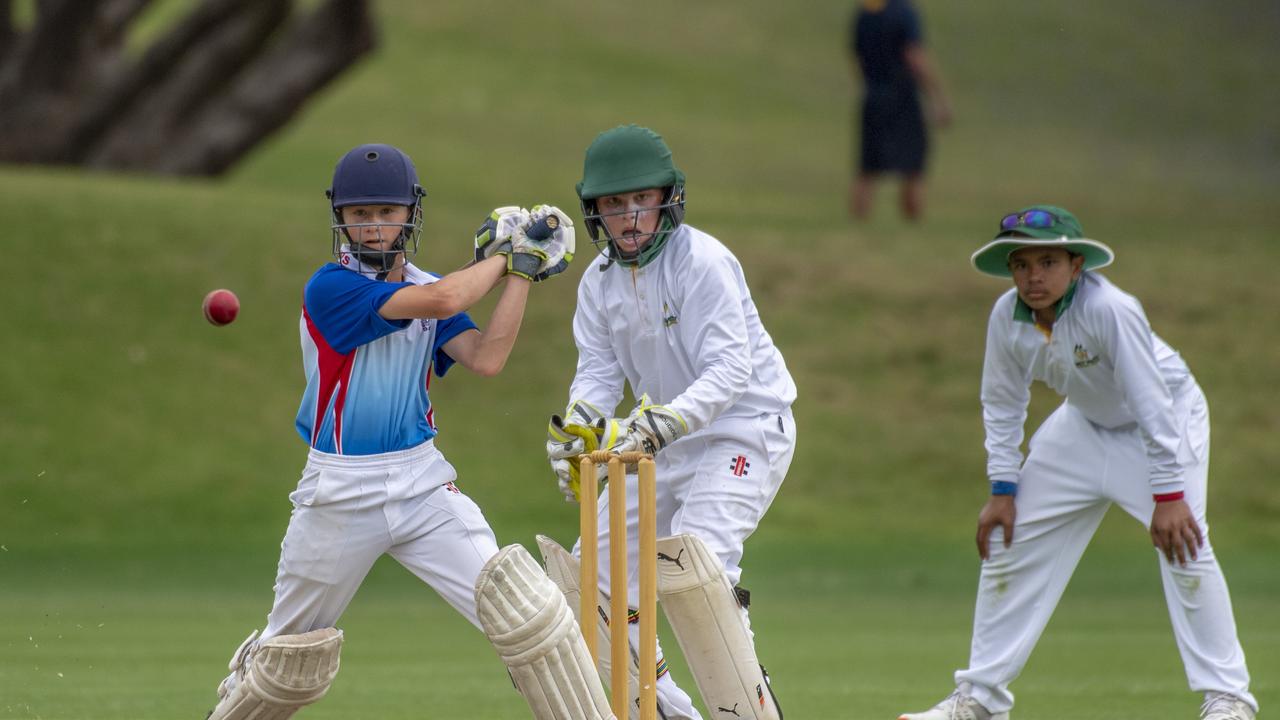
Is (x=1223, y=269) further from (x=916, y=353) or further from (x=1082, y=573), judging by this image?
(x=1082, y=573)

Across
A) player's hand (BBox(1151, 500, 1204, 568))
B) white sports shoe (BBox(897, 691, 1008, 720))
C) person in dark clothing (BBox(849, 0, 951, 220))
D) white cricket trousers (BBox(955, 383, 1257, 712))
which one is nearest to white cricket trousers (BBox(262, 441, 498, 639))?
white sports shoe (BBox(897, 691, 1008, 720))

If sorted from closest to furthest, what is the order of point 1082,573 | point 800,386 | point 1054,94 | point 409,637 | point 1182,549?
point 1182,549, point 409,637, point 1082,573, point 800,386, point 1054,94

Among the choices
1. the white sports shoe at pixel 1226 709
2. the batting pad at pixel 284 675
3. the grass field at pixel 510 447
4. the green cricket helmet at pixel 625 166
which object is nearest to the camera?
the batting pad at pixel 284 675

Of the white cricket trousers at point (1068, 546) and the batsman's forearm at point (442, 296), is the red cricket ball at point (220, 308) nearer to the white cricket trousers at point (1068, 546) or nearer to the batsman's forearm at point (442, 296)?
the batsman's forearm at point (442, 296)

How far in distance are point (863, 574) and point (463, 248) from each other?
5.33m

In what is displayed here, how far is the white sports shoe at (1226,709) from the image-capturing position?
5.60 metres

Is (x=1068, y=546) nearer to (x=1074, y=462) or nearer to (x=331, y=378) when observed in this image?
(x=1074, y=462)

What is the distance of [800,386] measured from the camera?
1477 centimetres

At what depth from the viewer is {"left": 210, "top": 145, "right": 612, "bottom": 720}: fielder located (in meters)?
4.61

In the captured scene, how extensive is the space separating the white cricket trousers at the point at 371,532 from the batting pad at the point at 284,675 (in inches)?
3.9

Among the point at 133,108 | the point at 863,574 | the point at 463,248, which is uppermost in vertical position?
the point at 133,108

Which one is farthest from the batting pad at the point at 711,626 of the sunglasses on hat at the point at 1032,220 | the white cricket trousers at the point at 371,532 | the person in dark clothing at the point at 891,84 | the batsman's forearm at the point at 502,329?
the person in dark clothing at the point at 891,84

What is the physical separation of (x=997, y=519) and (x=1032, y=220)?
3.33 feet

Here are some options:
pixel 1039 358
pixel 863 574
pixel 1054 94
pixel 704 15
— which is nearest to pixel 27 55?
pixel 863 574
